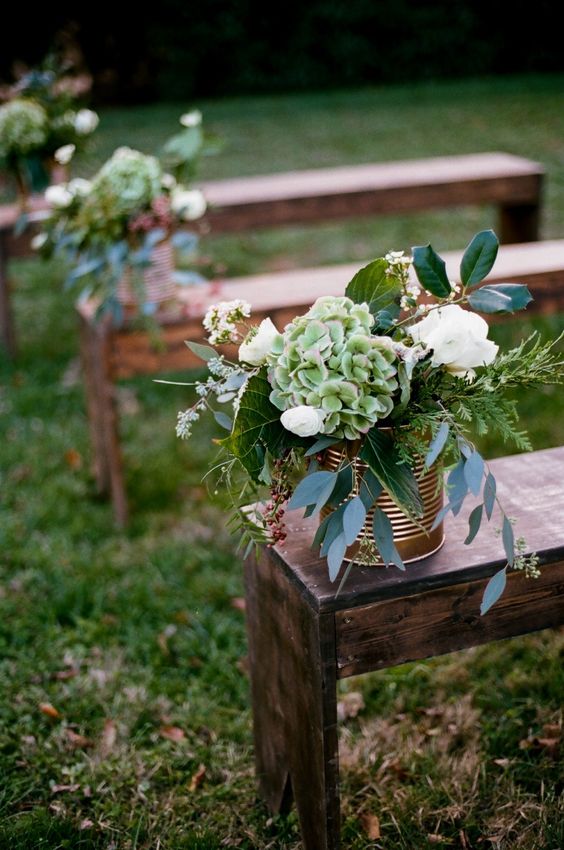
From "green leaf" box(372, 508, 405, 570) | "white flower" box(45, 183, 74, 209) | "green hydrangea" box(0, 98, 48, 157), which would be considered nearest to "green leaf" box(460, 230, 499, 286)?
"green leaf" box(372, 508, 405, 570)

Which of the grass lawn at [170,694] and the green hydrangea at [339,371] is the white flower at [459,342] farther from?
the grass lawn at [170,694]

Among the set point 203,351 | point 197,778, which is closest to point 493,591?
point 203,351

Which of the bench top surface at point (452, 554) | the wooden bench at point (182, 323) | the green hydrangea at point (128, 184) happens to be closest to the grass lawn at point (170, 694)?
the wooden bench at point (182, 323)

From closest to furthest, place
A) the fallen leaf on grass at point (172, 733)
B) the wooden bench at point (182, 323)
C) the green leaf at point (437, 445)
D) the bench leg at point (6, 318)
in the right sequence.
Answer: the green leaf at point (437, 445) → the fallen leaf on grass at point (172, 733) → the wooden bench at point (182, 323) → the bench leg at point (6, 318)

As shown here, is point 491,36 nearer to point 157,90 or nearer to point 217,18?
point 217,18

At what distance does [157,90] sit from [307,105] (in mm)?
2935

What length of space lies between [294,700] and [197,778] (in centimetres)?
55

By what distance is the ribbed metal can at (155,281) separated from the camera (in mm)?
3041

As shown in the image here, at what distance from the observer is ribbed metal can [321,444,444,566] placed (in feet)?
5.12

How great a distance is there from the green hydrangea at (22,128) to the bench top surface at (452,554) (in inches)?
98.7

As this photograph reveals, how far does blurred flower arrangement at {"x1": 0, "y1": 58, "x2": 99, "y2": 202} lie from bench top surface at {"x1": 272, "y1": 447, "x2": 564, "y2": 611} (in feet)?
8.06

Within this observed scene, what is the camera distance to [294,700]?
5.87ft

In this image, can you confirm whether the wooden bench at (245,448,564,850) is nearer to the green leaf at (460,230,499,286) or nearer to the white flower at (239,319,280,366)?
the white flower at (239,319,280,366)

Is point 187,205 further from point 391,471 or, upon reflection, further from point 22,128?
point 391,471
